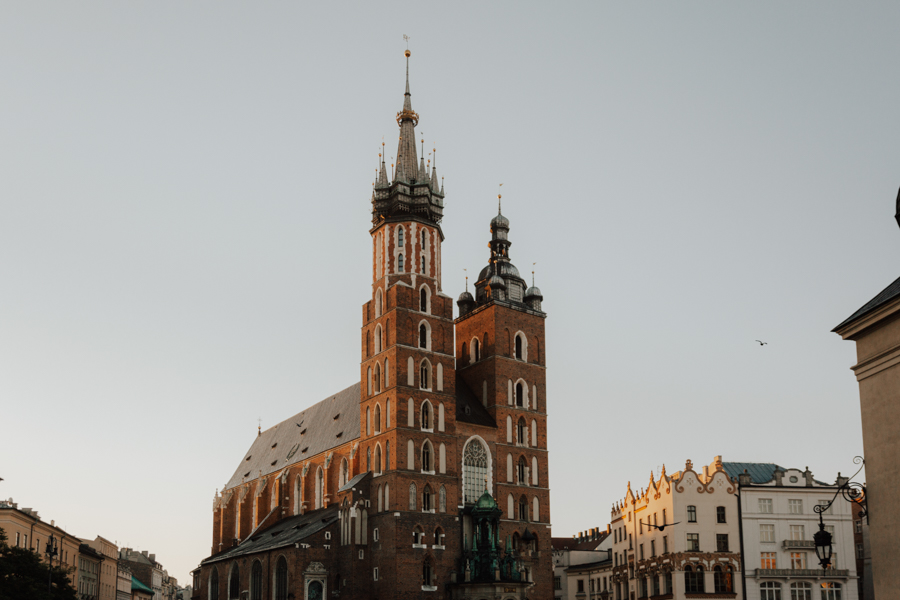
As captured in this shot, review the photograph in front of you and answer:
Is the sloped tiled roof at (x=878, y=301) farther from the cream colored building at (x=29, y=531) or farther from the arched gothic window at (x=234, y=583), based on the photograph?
the arched gothic window at (x=234, y=583)

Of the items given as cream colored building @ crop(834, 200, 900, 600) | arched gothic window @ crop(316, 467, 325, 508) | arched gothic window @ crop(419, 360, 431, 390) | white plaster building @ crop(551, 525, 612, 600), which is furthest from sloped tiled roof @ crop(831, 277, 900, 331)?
white plaster building @ crop(551, 525, 612, 600)

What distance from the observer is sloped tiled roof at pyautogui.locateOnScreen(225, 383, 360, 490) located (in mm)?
74856

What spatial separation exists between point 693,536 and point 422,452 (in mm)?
19994

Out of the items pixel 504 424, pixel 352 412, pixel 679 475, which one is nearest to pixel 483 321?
pixel 504 424

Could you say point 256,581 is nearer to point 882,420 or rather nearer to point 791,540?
point 791,540

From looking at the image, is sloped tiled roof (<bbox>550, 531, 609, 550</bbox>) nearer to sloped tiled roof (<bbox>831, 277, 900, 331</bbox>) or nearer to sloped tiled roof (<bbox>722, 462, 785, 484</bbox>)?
sloped tiled roof (<bbox>722, 462, 785, 484</bbox>)

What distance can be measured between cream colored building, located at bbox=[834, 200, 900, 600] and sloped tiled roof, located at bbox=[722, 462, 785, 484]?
54.4 metres

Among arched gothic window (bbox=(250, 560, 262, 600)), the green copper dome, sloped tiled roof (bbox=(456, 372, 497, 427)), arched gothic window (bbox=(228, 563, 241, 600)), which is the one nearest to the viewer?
the green copper dome

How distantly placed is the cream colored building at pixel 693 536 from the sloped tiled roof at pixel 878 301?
164 ft

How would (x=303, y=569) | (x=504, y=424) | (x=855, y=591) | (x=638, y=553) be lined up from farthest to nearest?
1. (x=638, y=553)
2. (x=504, y=424)
3. (x=855, y=591)
4. (x=303, y=569)

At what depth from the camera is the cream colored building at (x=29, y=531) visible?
6303cm

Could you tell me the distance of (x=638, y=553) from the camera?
7181 cm

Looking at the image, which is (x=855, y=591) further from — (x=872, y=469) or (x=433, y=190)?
(x=872, y=469)

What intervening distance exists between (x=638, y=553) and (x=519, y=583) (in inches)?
636
